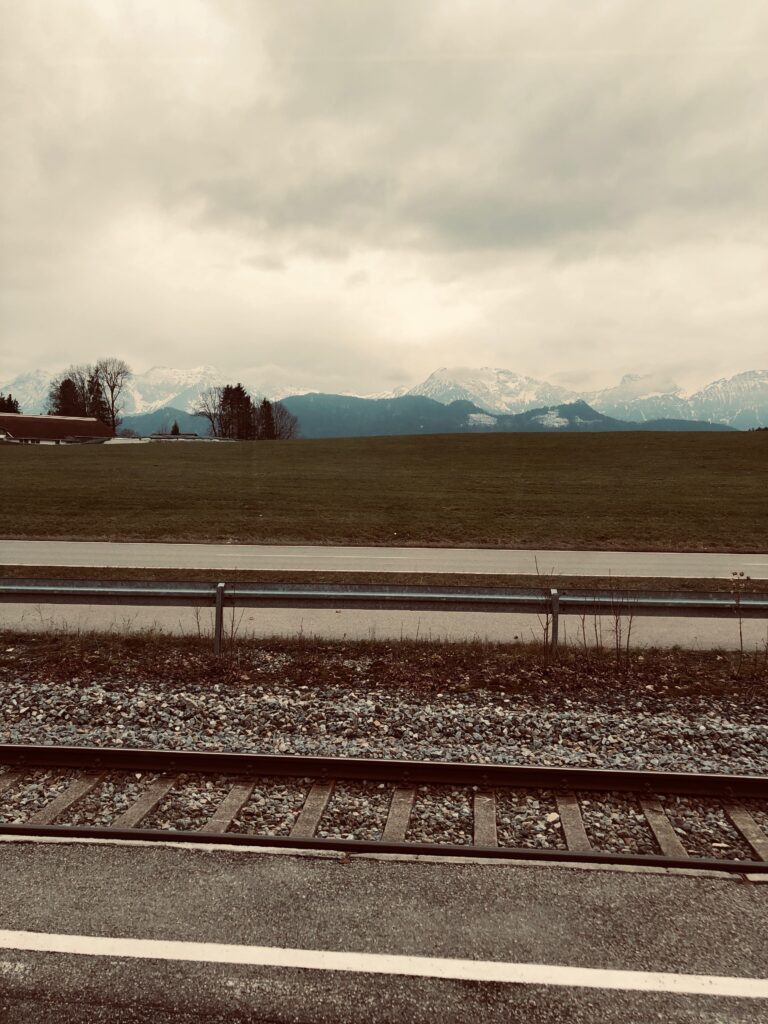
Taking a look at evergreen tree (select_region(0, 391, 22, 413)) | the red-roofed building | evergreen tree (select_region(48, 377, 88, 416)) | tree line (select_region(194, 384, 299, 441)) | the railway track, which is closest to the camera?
the railway track

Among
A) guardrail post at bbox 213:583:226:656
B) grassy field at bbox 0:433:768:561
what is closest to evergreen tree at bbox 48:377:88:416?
grassy field at bbox 0:433:768:561

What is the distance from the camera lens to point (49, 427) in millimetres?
121062

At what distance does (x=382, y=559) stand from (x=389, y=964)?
46.1 feet

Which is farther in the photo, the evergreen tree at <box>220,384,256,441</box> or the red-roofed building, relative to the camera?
the evergreen tree at <box>220,384,256,441</box>

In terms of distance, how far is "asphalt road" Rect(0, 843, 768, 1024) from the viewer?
3697 millimetres

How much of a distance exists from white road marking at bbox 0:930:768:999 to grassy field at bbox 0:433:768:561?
16.5 m

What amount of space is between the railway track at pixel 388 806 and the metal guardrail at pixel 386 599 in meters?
3.77

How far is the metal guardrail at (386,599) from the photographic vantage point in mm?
10148

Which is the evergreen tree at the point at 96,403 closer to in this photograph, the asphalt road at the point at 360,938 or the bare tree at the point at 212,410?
the bare tree at the point at 212,410

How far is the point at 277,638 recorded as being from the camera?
1079cm

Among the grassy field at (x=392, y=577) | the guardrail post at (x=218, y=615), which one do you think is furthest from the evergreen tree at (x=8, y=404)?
the guardrail post at (x=218, y=615)

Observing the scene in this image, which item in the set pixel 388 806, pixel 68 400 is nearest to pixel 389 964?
pixel 388 806

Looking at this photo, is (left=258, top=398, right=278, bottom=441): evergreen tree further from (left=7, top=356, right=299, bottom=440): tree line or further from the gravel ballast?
the gravel ballast

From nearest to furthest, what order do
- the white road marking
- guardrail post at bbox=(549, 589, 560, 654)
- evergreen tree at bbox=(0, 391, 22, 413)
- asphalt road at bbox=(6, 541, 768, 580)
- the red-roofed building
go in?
1. the white road marking
2. guardrail post at bbox=(549, 589, 560, 654)
3. asphalt road at bbox=(6, 541, 768, 580)
4. the red-roofed building
5. evergreen tree at bbox=(0, 391, 22, 413)
